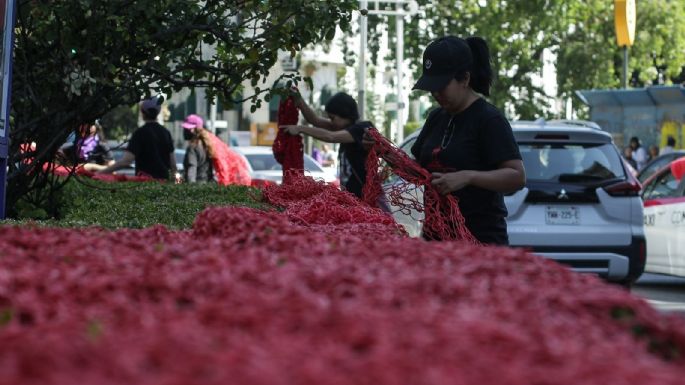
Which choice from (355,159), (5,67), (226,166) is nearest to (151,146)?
(226,166)

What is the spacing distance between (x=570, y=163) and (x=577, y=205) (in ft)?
1.25

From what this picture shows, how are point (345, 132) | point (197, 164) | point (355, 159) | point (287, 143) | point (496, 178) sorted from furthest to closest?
1. point (197, 164)
2. point (287, 143)
3. point (355, 159)
4. point (345, 132)
5. point (496, 178)

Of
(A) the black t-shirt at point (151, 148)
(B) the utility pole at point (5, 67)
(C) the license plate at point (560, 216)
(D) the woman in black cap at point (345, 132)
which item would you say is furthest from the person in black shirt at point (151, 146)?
(B) the utility pole at point (5, 67)

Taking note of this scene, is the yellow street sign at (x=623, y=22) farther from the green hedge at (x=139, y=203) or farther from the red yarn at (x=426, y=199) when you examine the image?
the red yarn at (x=426, y=199)

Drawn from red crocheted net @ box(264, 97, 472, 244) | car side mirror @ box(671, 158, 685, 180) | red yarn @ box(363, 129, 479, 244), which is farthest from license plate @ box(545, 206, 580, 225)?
red yarn @ box(363, 129, 479, 244)

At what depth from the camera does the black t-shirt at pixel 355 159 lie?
10727mm

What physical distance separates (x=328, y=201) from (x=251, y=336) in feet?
14.1

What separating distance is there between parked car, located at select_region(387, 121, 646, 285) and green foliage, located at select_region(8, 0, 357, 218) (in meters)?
2.61

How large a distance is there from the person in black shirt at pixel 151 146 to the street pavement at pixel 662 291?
5.22 m

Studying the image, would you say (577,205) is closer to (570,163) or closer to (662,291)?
(570,163)

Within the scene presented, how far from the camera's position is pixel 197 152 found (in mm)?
18375

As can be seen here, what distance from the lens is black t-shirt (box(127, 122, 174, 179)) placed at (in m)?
15.8

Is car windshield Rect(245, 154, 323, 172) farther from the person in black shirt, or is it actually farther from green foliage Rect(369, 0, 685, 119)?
green foliage Rect(369, 0, 685, 119)

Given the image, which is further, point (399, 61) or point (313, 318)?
point (399, 61)
